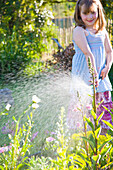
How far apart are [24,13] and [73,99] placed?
150 inches

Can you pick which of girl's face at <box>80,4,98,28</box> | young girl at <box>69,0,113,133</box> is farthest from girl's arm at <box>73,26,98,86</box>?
girl's face at <box>80,4,98,28</box>

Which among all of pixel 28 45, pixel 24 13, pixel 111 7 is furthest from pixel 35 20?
pixel 111 7

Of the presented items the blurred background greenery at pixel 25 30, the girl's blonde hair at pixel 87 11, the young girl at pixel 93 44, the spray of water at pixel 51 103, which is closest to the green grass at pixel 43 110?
the spray of water at pixel 51 103

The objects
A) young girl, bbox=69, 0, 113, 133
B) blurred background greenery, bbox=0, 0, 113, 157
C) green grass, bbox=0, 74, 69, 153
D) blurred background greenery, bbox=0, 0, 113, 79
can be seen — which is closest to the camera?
green grass, bbox=0, 74, 69, 153

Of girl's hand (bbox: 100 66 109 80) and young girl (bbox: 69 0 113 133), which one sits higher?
young girl (bbox: 69 0 113 133)

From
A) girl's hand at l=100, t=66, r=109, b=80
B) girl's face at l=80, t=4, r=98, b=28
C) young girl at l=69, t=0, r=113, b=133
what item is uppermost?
girl's face at l=80, t=4, r=98, b=28

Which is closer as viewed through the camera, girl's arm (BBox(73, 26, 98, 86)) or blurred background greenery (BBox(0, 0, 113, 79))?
girl's arm (BBox(73, 26, 98, 86))

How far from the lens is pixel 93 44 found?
2182mm

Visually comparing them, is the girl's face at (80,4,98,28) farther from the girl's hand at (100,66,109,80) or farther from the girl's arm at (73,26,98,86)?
the girl's hand at (100,66,109,80)

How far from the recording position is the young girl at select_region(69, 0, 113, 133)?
2.09 meters

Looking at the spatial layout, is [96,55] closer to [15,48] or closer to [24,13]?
[15,48]

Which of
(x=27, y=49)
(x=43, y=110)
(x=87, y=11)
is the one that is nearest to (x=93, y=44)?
(x=87, y=11)

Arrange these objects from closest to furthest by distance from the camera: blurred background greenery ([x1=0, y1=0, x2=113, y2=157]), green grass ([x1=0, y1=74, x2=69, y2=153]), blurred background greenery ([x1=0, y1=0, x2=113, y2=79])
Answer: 1. green grass ([x1=0, y1=74, x2=69, y2=153])
2. blurred background greenery ([x1=0, y1=0, x2=113, y2=157])
3. blurred background greenery ([x1=0, y1=0, x2=113, y2=79])

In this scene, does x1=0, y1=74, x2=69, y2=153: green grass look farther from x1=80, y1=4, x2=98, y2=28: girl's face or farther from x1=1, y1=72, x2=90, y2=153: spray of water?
x1=80, y1=4, x2=98, y2=28: girl's face
